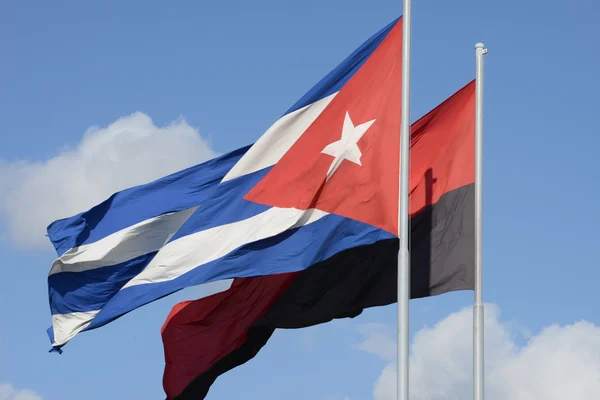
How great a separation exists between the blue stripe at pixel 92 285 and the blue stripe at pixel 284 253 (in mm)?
1847

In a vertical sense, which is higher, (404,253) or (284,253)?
(284,253)

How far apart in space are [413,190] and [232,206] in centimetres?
327

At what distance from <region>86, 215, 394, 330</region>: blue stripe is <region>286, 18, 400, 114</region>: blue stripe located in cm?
220

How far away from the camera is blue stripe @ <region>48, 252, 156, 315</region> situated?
18.5m

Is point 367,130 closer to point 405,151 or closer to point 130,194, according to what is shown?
point 405,151

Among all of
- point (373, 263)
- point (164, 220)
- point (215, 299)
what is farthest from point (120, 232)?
point (373, 263)

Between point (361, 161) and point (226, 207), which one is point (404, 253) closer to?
point (361, 161)

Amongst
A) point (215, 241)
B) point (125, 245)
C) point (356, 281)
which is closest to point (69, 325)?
point (125, 245)

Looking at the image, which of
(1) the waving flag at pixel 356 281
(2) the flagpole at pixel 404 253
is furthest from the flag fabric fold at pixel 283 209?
(1) the waving flag at pixel 356 281

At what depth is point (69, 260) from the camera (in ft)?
61.4

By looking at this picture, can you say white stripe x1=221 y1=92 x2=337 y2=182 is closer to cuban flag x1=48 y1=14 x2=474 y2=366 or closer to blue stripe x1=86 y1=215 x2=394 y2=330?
cuban flag x1=48 y1=14 x2=474 y2=366

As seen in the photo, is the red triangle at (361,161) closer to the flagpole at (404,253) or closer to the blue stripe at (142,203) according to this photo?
the flagpole at (404,253)

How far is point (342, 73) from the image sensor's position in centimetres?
1739

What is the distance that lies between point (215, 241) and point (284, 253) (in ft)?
3.73
